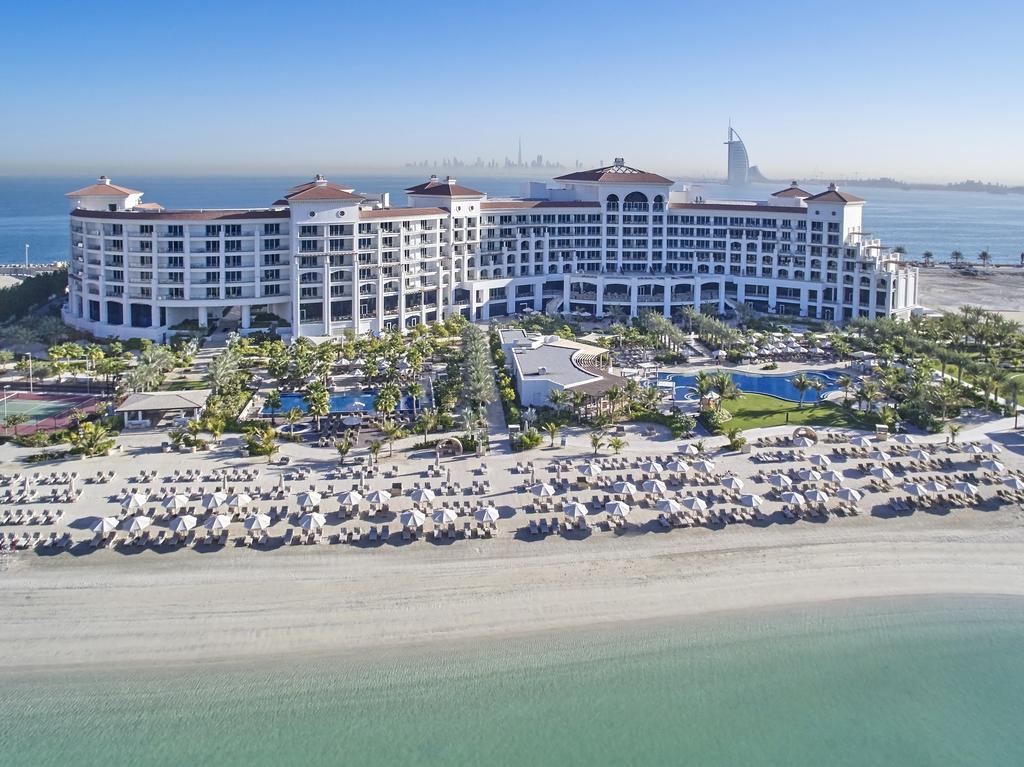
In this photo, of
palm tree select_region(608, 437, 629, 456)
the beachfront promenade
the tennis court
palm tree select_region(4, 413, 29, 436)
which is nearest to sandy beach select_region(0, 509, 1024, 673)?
the beachfront promenade

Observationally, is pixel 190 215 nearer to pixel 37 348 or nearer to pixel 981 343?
pixel 37 348

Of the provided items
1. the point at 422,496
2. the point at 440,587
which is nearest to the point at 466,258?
the point at 422,496

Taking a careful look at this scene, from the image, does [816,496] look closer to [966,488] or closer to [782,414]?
[966,488]

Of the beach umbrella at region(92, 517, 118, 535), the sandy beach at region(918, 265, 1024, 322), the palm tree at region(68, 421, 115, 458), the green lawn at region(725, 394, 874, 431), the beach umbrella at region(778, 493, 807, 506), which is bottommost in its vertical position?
the beach umbrella at region(92, 517, 118, 535)

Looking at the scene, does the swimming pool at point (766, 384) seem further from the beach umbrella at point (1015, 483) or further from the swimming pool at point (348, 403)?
the swimming pool at point (348, 403)

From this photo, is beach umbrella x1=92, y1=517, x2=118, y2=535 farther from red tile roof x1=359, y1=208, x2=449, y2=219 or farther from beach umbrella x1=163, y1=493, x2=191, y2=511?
red tile roof x1=359, y1=208, x2=449, y2=219
